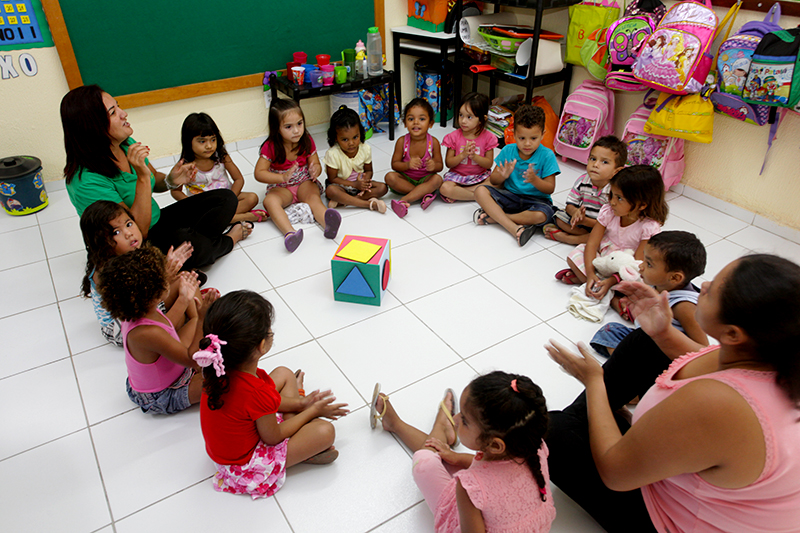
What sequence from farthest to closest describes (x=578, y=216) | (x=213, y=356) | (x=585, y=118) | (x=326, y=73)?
(x=326, y=73) → (x=585, y=118) → (x=578, y=216) → (x=213, y=356)

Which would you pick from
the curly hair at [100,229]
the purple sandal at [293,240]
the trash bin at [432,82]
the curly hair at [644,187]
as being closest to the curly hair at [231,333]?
the curly hair at [100,229]

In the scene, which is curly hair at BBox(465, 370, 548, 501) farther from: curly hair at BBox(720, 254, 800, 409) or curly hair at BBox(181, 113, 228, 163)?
curly hair at BBox(181, 113, 228, 163)

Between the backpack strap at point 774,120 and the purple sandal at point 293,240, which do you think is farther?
the purple sandal at point 293,240

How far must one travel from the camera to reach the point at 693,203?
3.32 m

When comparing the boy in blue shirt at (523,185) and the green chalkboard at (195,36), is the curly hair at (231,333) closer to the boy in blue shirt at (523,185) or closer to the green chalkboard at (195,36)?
the boy in blue shirt at (523,185)

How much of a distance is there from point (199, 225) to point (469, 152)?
1594 millimetres

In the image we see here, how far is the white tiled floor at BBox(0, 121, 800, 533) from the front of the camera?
157 cm

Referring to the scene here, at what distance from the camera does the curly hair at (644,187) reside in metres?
→ 2.25

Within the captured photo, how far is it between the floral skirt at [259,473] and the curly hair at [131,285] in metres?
0.55

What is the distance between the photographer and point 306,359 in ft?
6.89

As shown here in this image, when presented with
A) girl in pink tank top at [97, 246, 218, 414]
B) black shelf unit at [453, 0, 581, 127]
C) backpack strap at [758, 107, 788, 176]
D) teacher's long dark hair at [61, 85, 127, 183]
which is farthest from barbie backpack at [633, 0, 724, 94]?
teacher's long dark hair at [61, 85, 127, 183]

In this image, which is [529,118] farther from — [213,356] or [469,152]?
[213,356]

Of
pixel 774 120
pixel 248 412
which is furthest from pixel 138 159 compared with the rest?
pixel 774 120

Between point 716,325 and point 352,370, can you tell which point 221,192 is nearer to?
point 352,370
